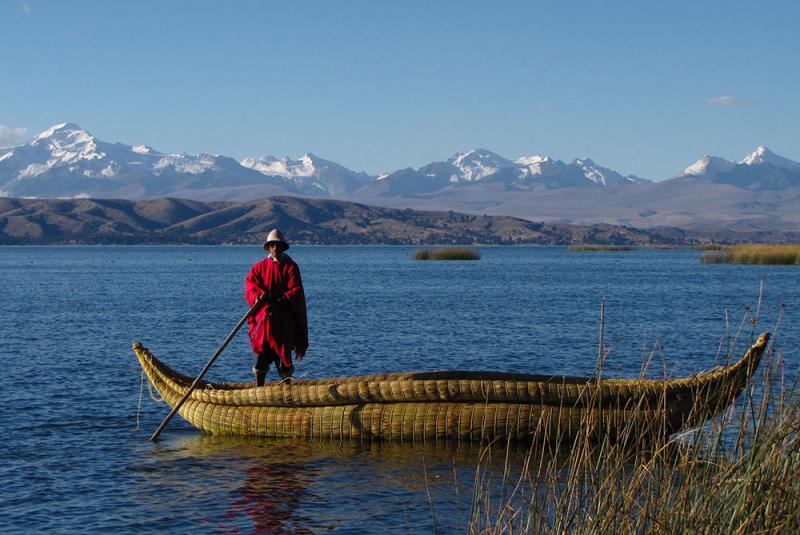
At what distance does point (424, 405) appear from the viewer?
12.9m

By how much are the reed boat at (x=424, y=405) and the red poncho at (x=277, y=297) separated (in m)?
0.59

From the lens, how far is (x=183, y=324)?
33844 mm

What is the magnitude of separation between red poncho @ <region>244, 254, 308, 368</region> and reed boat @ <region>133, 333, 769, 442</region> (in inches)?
23.0

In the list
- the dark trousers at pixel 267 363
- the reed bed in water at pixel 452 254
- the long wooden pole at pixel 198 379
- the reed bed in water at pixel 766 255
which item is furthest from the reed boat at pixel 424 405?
the reed bed in water at pixel 452 254

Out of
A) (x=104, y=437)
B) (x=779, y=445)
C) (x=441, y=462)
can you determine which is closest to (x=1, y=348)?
(x=104, y=437)

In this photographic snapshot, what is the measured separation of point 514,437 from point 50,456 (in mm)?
5594

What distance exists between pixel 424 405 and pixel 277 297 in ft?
8.06

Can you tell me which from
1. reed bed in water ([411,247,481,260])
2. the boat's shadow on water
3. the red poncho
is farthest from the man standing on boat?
reed bed in water ([411,247,481,260])

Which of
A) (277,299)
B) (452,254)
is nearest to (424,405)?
(277,299)

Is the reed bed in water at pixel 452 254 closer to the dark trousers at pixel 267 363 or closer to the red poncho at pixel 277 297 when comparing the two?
the dark trousers at pixel 267 363

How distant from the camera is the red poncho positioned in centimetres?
1373

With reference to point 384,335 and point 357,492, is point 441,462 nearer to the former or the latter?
point 357,492

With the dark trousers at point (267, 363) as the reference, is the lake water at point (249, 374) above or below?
below

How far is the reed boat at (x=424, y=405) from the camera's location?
11695 millimetres
